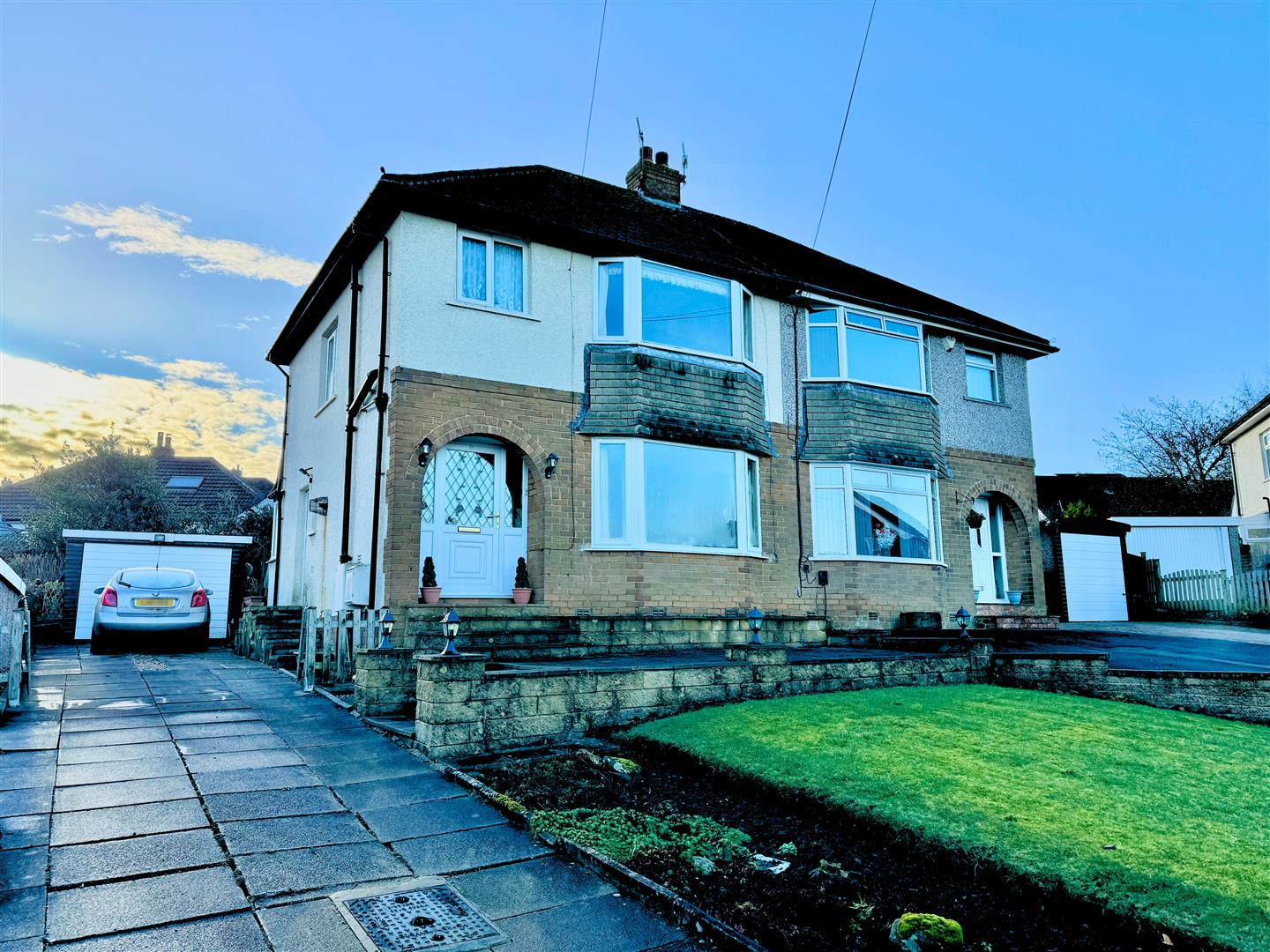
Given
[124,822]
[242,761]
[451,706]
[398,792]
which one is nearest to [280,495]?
[242,761]

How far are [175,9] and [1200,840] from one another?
1232 centimetres

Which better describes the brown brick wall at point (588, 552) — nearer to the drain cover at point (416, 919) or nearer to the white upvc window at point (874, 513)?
the white upvc window at point (874, 513)

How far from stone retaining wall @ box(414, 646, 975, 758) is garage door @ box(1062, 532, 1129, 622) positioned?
11.2 meters

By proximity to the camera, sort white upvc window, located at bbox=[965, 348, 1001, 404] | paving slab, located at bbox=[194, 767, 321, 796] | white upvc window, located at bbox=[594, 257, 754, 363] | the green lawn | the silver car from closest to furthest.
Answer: the green lawn
paving slab, located at bbox=[194, 767, 321, 796]
white upvc window, located at bbox=[594, 257, 754, 363]
the silver car
white upvc window, located at bbox=[965, 348, 1001, 404]

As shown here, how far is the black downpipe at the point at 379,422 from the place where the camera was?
36.6ft

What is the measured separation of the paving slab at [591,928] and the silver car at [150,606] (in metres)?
12.8

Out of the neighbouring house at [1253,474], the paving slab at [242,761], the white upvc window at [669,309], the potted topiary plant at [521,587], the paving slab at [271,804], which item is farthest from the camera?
the neighbouring house at [1253,474]

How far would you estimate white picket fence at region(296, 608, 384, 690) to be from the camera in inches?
351

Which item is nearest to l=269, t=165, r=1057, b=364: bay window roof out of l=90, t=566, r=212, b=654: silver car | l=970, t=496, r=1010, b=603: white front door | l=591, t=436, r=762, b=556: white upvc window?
l=591, t=436, r=762, b=556: white upvc window

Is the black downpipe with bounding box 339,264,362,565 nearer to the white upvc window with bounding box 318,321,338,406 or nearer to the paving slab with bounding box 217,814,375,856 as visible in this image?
the white upvc window with bounding box 318,321,338,406

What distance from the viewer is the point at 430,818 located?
472 cm

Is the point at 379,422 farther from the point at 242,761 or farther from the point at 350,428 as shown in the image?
the point at 242,761

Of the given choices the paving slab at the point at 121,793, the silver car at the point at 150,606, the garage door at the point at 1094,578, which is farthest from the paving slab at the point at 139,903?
the garage door at the point at 1094,578

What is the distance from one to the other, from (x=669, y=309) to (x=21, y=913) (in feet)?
38.0
